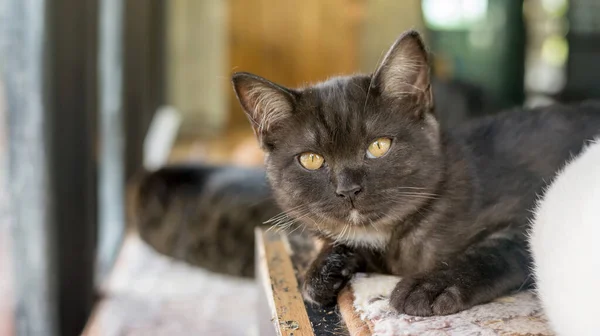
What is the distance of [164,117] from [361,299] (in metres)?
3.67

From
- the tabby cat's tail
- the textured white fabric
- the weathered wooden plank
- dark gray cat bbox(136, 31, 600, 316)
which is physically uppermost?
dark gray cat bbox(136, 31, 600, 316)

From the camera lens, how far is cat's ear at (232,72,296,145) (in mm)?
1042

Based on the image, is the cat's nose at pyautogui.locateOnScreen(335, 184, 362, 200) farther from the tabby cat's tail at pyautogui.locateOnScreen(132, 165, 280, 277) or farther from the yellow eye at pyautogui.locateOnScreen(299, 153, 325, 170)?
the tabby cat's tail at pyautogui.locateOnScreen(132, 165, 280, 277)

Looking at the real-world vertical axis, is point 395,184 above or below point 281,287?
above

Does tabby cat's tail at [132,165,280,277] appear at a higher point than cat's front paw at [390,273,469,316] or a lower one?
lower

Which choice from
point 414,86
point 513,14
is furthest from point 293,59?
point 414,86

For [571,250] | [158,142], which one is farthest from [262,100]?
[158,142]

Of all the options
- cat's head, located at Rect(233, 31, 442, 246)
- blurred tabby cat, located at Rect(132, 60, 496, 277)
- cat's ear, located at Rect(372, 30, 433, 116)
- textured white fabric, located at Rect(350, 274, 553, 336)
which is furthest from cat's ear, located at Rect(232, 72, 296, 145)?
blurred tabby cat, located at Rect(132, 60, 496, 277)

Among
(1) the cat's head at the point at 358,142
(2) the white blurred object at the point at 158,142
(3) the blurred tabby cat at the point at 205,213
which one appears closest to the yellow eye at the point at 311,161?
(1) the cat's head at the point at 358,142

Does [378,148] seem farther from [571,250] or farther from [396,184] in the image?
[571,250]

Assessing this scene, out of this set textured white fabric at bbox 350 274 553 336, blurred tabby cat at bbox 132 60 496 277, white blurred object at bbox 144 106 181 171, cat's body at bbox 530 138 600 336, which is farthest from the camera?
white blurred object at bbox 144 106 181 171

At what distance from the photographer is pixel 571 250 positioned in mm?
744

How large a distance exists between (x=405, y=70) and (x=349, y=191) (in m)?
0.24

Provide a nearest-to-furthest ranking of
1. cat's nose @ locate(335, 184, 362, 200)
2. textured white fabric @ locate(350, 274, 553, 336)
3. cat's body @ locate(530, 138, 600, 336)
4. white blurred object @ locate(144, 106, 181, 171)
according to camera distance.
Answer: cat's body @ locate(530, 138, 600, 336)
textured white fabric @ locate(350, 274, 553, 336)
cat's nose @ locate(335, 184, 362, 200)
white blurred object @ locate(144, 106, 181, 171)
